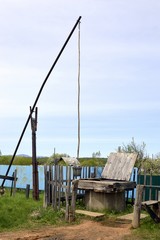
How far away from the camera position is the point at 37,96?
1784cm

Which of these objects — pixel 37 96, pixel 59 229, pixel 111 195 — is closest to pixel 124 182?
pixel 111 195

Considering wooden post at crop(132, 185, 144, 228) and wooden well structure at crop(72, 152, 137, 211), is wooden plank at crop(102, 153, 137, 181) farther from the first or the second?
wooden post at crop(132, 185, 144, 228)

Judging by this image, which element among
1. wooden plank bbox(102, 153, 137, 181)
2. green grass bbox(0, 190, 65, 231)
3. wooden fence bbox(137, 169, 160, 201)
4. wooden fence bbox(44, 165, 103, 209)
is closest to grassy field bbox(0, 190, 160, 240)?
green grass bbox(0, 190, 65, 231)

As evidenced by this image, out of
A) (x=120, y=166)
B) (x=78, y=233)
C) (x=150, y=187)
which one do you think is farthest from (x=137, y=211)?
(x=120, y=166)

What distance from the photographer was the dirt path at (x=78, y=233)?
376 inches

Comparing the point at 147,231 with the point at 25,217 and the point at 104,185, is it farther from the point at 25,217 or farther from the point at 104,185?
the point at 25,217

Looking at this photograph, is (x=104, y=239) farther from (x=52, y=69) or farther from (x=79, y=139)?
(x=52, y=69)

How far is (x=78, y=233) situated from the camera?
9.96 metres

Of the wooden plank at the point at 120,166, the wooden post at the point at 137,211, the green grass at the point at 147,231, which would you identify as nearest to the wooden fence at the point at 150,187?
the wooden plank at the point at 120,166

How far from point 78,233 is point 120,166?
16.1 ft

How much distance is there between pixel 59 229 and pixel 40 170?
14025 millimetres

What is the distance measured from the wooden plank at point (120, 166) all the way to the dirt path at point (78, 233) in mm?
3334

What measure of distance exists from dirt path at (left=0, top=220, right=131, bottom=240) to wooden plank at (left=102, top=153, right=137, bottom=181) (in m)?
3.33

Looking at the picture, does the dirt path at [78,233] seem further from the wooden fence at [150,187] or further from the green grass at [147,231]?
the wooden fence at [150,187]
